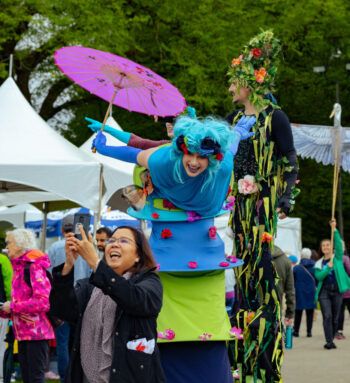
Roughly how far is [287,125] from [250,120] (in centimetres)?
48

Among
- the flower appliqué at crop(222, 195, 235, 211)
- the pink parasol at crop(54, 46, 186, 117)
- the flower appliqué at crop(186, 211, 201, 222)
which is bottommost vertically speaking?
the flower appliqué at crop(186, 211, 201, 222)

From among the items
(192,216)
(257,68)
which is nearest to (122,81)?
(257,68)

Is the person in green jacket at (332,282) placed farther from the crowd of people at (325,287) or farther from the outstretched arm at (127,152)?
the outstretched arm at (127,152)

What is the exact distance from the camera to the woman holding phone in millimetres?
3525

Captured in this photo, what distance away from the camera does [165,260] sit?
16.0 feet

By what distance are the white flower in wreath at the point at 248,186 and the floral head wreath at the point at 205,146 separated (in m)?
0.96

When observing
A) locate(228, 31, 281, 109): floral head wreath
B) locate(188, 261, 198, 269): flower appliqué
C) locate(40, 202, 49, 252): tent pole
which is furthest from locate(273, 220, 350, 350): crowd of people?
locate(188, 261, 198, 269): flower appliqué

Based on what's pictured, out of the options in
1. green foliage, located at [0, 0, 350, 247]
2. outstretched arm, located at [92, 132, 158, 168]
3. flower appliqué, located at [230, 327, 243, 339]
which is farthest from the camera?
green foliage, located at [0, 0, 350, 247]

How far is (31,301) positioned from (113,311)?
312cm

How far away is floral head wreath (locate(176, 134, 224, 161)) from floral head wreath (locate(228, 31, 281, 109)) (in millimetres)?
1163

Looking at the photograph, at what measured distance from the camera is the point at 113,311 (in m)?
3.71

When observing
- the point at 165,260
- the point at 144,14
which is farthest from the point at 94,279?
the point at 144,14

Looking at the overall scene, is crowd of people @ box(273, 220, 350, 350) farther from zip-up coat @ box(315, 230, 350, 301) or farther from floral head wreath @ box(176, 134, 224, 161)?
floral head wreath @ box(176, 134, 224, 161)

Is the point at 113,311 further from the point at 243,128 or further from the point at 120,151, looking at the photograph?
the point at 243,128
